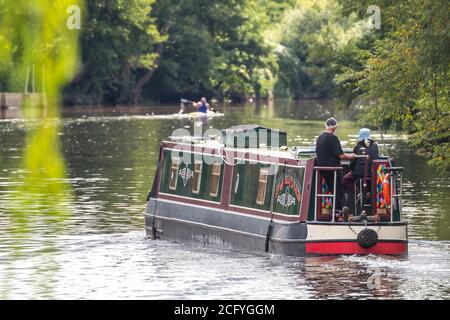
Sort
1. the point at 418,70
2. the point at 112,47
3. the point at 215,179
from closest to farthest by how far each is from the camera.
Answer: the point at 215,179
the point at 418,70
the point at 112,47

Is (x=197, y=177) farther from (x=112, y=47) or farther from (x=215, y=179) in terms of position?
(x=112, y=47)

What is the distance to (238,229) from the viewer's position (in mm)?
29812

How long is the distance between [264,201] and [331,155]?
1.93m

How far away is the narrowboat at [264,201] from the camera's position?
91.9 feet

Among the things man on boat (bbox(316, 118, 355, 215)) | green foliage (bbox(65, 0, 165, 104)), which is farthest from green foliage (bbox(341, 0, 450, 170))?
green foliage (bbox(65, 0, 165, 104))

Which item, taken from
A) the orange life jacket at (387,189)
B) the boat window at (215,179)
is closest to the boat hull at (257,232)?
the boat window at (215,179)

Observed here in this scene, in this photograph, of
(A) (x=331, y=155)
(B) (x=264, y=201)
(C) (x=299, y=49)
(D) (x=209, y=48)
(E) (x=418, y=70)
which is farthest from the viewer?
(C) (x=299, y=49)

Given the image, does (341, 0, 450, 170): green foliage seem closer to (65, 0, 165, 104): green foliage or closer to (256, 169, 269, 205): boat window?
(256, 169, 269, 205): boat window

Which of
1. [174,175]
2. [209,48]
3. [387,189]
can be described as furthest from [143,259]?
[209,48]

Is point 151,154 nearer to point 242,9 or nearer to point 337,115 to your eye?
point 337,115

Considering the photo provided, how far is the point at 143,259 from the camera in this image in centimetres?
2942

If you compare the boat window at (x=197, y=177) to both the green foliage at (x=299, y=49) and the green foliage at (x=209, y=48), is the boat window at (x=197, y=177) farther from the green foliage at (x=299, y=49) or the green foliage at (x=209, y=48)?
the green foliage at (x=299, y=49)

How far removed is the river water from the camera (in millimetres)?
25594

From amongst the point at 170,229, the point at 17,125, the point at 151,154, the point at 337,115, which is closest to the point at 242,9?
the point at 337,115
